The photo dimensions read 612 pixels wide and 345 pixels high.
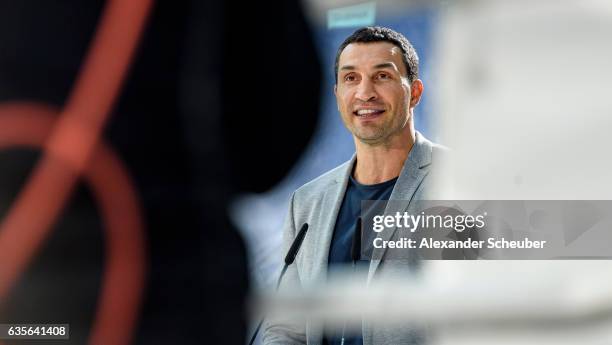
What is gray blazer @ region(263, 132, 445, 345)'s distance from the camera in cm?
124

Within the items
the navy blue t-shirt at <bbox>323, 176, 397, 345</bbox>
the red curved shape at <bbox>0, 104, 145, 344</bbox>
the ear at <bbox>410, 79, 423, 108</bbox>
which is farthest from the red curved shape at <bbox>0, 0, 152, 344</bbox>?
the ear at <bbox>410, 79, 423, 108</bbox>

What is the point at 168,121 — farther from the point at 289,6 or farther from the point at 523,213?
the point at 523,213

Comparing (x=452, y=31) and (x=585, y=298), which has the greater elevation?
(x=452, y=31)

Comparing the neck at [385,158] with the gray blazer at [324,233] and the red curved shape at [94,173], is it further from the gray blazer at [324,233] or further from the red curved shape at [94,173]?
the red curved shape at [94,173]

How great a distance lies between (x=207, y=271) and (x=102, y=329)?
0.72ft

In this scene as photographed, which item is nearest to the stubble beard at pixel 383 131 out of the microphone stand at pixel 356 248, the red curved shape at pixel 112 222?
the microphone stand at pixel 356 248

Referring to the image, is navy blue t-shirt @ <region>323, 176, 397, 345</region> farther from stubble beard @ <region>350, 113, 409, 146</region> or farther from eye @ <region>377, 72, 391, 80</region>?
eye @ <region>377, 72, 391, 80</region>

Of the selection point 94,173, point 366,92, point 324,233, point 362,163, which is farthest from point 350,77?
point 94,173

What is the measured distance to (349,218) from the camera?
1290 mm

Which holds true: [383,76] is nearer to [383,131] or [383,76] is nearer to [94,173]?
[383,131]

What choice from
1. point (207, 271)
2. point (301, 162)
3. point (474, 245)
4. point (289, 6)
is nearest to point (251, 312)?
point (207, 271)

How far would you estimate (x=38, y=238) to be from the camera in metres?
1.31

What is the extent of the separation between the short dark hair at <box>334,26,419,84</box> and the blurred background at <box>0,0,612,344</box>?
10 mm

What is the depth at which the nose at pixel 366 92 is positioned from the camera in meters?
1.28
